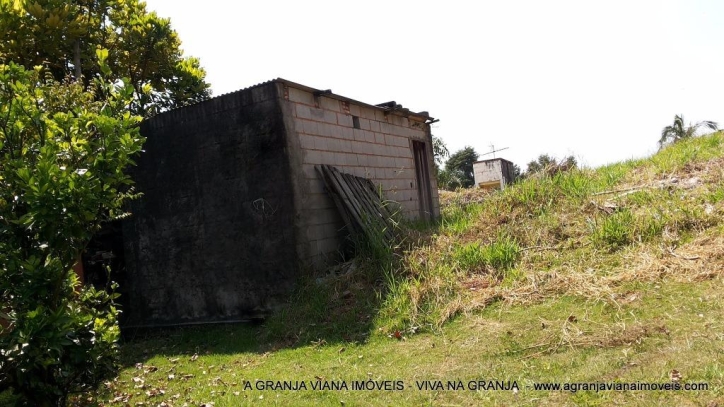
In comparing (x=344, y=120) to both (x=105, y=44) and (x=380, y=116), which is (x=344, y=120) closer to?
(x=380, y=116)

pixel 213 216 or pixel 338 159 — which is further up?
pixel 338 159

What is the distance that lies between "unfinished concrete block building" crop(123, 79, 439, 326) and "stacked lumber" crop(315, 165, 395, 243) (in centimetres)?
19

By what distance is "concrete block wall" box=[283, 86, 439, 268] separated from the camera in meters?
7.59

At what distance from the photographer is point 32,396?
386cm

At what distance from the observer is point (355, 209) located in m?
7.82

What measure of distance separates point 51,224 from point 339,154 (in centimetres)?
533

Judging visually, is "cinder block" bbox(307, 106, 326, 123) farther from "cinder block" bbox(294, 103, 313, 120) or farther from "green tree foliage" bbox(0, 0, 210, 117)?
"green tree foliage" bbox(0, 0, 210, 117)

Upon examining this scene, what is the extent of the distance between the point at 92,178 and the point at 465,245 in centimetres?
500

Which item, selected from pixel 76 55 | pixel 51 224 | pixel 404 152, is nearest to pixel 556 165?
pixel 404 152

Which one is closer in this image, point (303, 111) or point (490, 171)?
point (303, 111)

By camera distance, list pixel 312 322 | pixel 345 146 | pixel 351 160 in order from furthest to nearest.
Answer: pixel 351 160 → pixel 345 146 → pixel 312 322

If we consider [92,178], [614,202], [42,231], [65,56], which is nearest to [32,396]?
[42,231]

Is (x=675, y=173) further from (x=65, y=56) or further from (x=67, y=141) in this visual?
(x=65, y=56)

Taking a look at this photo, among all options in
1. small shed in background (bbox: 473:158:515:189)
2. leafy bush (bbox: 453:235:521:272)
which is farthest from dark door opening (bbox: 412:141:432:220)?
small shed in background (bbox: 473:158:515:189)
